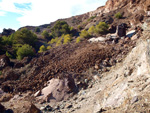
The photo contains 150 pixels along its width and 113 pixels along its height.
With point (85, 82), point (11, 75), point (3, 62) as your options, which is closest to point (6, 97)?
point (11, 75)

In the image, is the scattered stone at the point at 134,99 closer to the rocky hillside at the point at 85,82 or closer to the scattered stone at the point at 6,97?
A: the rocky hillside at the point at 85,82

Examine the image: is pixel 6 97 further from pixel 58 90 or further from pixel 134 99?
pixel 134 99

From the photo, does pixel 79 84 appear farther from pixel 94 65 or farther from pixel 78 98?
pixel 94 65

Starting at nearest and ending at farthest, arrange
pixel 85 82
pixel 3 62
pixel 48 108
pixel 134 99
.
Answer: pixel 134 99, pixel 48 108, pixel 85 82, pixel 3 62

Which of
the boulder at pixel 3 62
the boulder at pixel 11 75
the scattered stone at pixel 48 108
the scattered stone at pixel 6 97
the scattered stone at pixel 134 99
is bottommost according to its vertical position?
the scattered stone at pixel 48 108

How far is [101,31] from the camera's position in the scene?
1523cm

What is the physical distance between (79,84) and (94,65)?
69.8 inches

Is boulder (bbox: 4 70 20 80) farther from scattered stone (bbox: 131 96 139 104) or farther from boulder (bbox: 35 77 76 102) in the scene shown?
scattered stone (bbox: 131 96 139 104)

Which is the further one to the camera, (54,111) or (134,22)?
(134,22)

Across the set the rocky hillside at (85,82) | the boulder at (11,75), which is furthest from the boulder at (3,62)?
the boulder at (11,75)

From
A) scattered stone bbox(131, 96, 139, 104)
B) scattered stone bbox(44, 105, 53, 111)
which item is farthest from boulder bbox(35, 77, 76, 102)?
scattered stone bbox(131, 96, 139, 104)

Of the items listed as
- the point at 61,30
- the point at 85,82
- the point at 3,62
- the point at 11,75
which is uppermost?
the point at 61,30

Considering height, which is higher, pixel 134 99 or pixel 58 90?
pixel 134 99

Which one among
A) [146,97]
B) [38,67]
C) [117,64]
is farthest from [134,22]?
[146,97]
